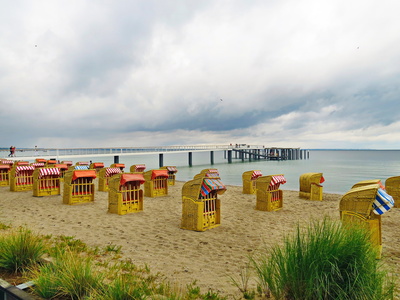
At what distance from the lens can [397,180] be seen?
37.3 ft

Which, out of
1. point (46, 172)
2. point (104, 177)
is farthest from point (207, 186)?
point (104, 177)

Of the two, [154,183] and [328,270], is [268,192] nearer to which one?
[154,183]

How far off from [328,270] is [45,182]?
42.9 feet

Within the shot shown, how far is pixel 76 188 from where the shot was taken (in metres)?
11.1

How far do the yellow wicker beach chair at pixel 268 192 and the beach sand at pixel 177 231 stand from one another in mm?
363

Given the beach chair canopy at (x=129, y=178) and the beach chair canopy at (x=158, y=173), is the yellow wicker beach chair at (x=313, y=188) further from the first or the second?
the beach chair canopy at (x=129, y=178)

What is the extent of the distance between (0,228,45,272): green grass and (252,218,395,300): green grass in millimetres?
3382

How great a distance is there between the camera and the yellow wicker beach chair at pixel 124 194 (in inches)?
358

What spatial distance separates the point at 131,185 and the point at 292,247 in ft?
23.7

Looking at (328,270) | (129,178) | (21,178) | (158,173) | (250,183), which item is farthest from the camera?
(250,183)

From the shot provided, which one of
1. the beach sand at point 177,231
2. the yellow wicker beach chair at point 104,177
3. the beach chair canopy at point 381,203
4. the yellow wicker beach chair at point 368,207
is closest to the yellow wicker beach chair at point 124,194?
the beach sand at point 177,231

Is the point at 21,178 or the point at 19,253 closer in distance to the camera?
the point at 19,253

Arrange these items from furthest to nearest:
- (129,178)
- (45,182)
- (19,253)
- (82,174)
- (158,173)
→ 1. (158,173)
2. (45,182)
3. (82,174)
4. (129,178)
5. (19,253)

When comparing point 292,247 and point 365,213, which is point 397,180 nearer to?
point 365,213
